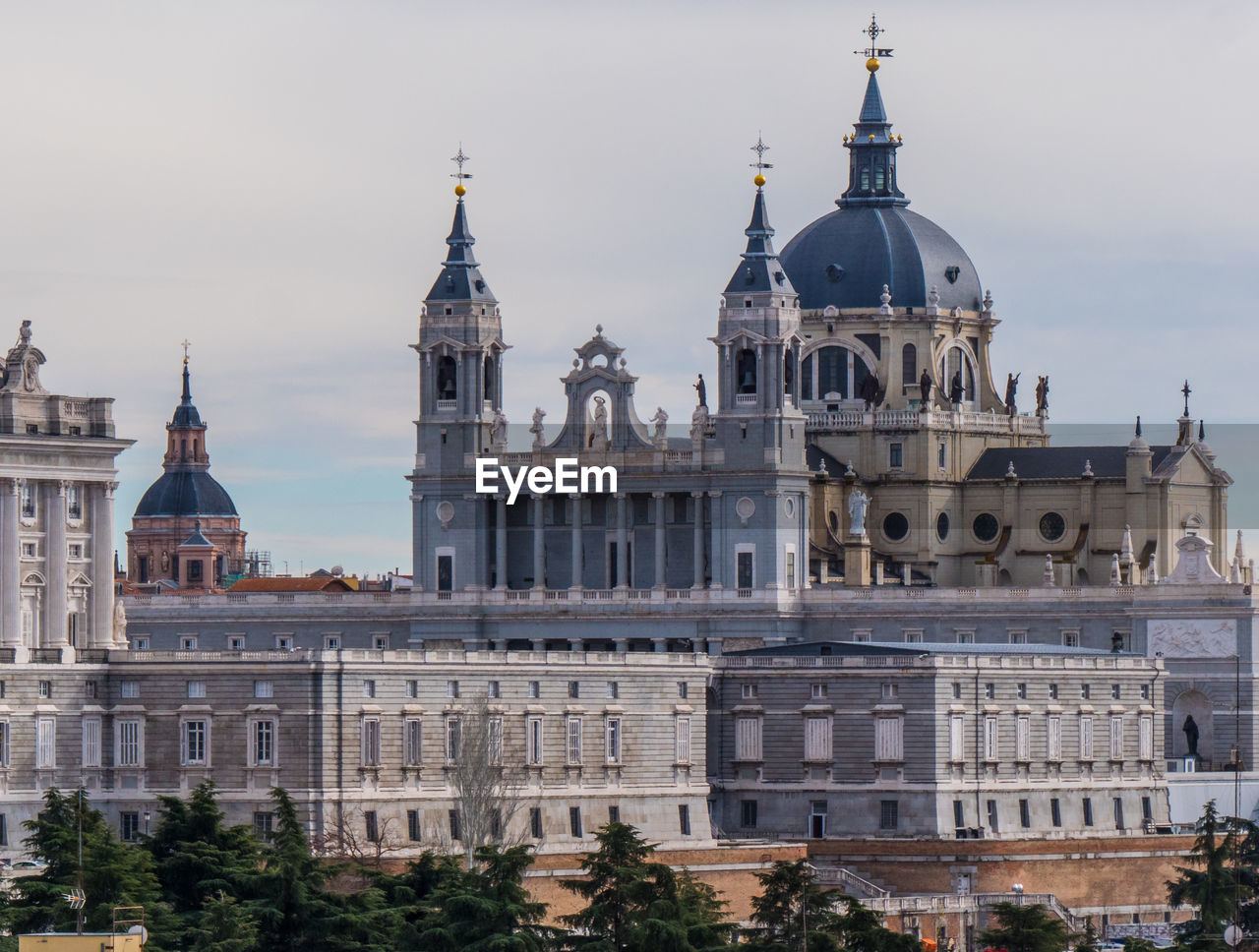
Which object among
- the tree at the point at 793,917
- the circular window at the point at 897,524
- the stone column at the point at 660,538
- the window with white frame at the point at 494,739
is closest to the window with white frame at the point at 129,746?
the window with white frame at the point at 494,739

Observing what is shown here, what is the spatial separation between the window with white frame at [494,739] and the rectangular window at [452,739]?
3.20 ft

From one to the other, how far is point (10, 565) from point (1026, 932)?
38279mm

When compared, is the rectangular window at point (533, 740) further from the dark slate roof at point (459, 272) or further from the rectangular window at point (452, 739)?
the dark slate roof at point (459, 272)

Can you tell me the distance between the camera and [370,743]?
14500 cm

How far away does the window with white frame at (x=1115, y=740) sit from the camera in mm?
164500

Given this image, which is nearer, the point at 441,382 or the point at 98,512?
the point at 98,512

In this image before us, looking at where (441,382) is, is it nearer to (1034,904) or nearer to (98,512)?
(98,512)

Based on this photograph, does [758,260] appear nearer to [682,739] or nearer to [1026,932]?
[682,739]

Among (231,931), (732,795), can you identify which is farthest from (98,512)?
(231,931)

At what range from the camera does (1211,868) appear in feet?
468

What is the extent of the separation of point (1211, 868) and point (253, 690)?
30629 millimetres

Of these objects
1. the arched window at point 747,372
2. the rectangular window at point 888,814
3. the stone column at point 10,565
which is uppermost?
the arched window at point 747,372

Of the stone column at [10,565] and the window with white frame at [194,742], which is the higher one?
the stone column at [10,565]

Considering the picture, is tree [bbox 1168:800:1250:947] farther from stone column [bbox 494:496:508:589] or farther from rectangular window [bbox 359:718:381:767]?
stone column [bbox 494:496:508:589]
